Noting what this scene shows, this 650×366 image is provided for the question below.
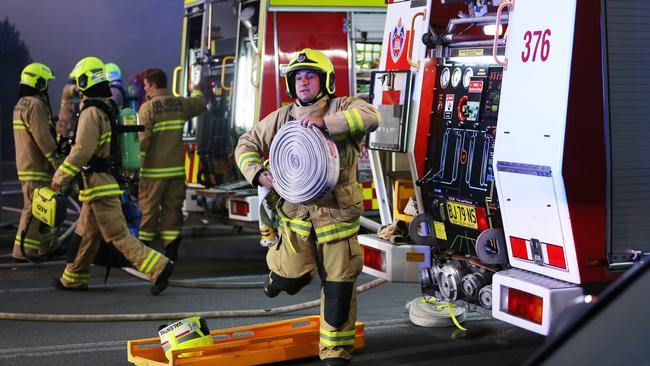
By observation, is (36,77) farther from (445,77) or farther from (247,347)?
(445,77)

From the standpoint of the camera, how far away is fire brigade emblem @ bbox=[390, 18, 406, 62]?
655 cm

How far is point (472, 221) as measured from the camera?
5.82 m

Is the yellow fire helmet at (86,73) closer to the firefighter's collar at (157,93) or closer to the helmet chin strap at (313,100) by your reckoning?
the firefighter's collar at (157,93)

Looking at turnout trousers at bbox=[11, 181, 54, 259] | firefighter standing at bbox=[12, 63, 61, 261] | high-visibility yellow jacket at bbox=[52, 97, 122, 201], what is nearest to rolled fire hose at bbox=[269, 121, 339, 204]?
high-visibility yellow jacket at bbox=[52, 97, 122, 201]

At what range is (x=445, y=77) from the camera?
612cm

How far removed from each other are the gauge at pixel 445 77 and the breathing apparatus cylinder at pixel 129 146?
3.11 meters

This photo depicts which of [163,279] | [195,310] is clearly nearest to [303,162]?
[195,310]

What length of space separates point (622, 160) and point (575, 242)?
0.47 m

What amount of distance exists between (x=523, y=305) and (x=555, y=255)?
0.29 meters


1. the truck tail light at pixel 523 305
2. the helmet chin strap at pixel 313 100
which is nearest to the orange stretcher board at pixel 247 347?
the truck tail light at pixel 523 305

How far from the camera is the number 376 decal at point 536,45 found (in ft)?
16.0

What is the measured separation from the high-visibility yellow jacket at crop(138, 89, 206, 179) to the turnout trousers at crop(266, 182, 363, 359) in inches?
153

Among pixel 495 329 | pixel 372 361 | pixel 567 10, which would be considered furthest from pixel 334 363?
pixel 567 10

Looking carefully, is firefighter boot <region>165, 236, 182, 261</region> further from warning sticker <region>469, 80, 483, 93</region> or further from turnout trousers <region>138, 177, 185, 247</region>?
warning sticker <region>469, 80, 483, 93</region>
